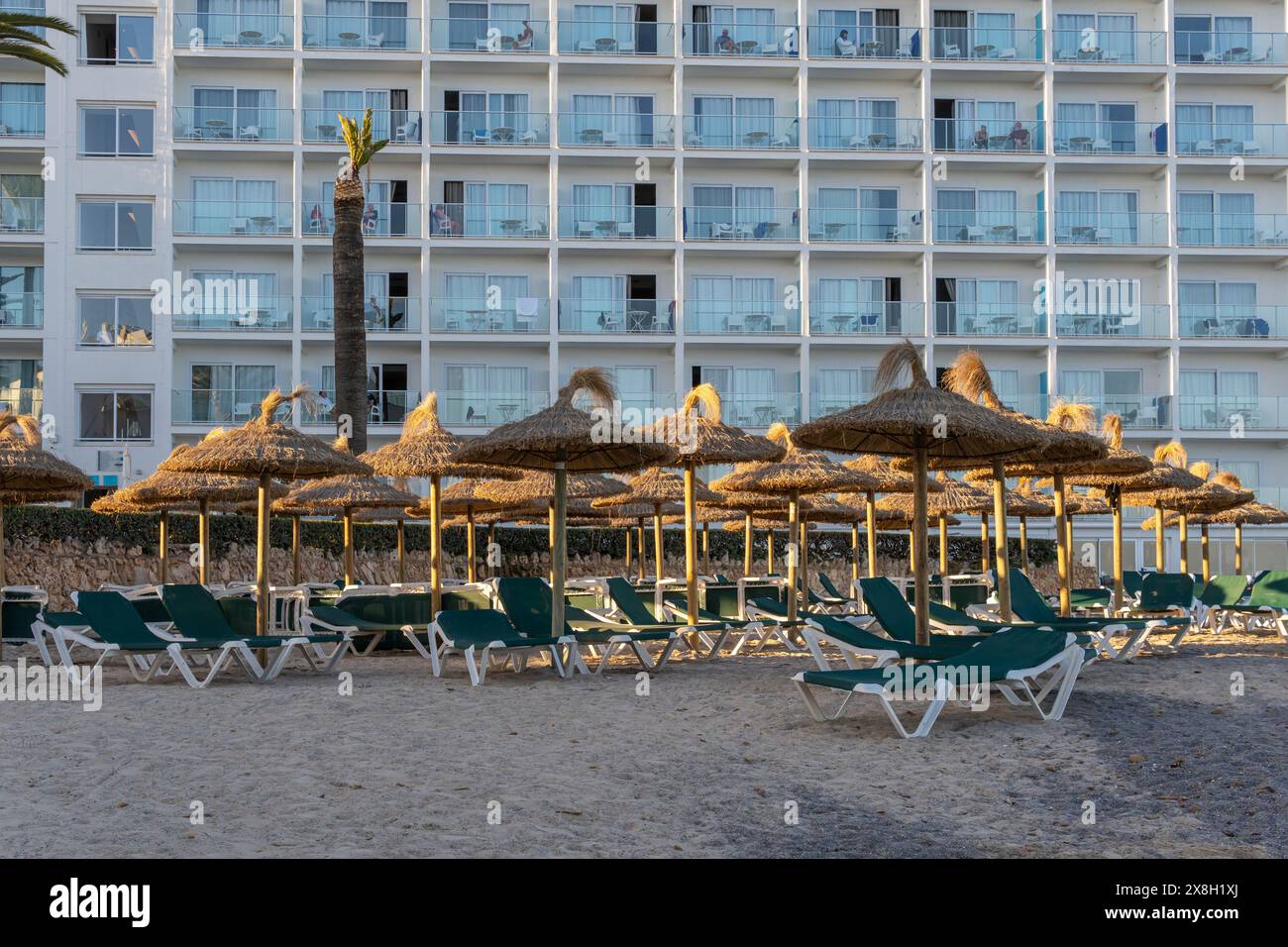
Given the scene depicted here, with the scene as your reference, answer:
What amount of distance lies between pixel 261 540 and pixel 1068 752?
791cm

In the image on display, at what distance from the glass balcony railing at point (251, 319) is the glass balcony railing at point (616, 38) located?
10.4 m

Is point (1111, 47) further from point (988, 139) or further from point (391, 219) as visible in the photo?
point (391, 219)

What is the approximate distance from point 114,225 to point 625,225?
13.3 metres

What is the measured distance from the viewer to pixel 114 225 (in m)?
36.2

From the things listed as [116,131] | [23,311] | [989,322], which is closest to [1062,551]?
[989,322]

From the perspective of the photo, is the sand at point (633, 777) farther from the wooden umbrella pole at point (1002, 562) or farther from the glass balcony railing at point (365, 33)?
the glass balcony railing at point (365, 33)

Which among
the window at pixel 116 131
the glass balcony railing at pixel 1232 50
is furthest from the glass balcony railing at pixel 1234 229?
the window at pixel 116 131

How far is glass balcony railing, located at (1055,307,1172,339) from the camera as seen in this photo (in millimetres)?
38406

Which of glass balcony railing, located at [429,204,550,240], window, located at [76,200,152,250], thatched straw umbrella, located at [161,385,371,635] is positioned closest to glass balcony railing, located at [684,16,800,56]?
glass balcony railing, located at [429,204,550,240]

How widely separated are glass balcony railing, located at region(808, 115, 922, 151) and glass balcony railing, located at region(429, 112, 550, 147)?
24.5 feet

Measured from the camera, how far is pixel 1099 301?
1537 inches

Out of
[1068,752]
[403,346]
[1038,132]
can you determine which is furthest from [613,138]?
[1068,752]

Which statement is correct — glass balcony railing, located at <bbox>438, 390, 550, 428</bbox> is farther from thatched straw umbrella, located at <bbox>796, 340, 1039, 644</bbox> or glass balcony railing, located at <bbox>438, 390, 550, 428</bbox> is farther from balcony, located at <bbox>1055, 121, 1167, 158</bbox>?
thatched straw umbrella, located at <bbox>796, 340, 1039, 644</bbox>

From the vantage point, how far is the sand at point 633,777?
658 centimetres
